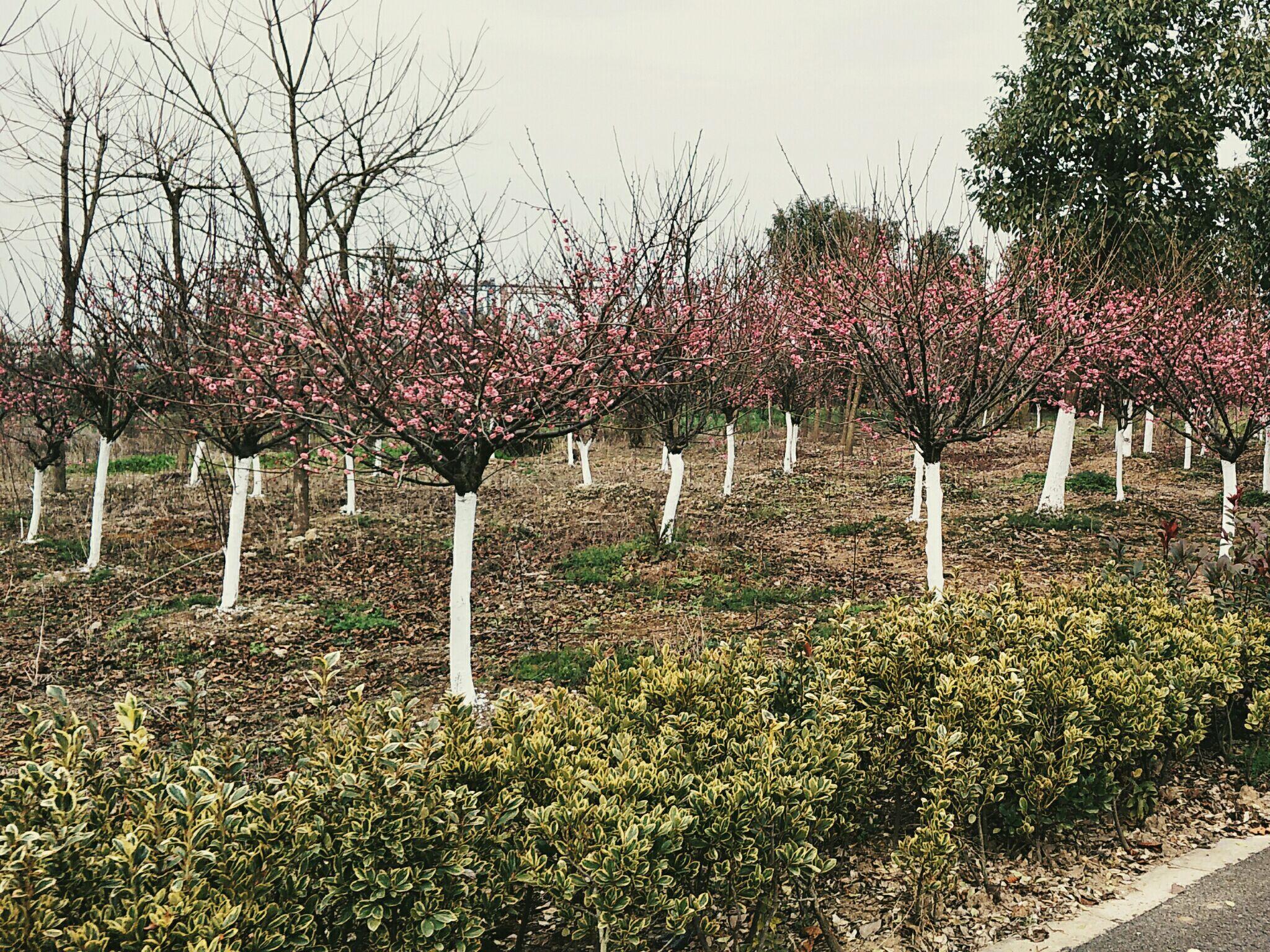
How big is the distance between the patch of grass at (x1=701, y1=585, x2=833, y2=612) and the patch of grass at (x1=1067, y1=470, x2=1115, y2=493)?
864 cm

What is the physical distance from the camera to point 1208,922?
119 inches

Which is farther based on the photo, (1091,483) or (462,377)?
(1091,483)

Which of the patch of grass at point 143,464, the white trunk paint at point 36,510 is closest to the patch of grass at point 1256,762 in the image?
the white trunk paint at point 36,510

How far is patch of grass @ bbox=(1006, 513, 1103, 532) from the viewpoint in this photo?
456 inches

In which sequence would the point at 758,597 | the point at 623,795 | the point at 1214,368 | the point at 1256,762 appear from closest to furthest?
the point at 623,795, the point at 1256,762, the point at 758,597, the point at 1214,368

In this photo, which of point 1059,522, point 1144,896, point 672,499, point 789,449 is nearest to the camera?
point 1144,896

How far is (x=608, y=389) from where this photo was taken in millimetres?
5871

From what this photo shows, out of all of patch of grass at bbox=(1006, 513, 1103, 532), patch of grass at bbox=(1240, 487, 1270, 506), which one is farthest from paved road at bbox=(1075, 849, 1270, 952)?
patch of grass at bbox=(1240, 487, 1270, 506)

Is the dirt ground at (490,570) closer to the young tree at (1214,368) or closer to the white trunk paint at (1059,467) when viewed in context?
the white trunk paint at (1059,467)

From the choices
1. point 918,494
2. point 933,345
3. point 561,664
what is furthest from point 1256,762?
point 918,494

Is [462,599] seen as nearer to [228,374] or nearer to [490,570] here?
[228,374]

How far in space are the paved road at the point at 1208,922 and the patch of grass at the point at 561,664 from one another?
345cm

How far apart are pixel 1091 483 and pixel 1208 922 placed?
13667mm

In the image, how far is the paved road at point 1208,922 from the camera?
9.45 feet
